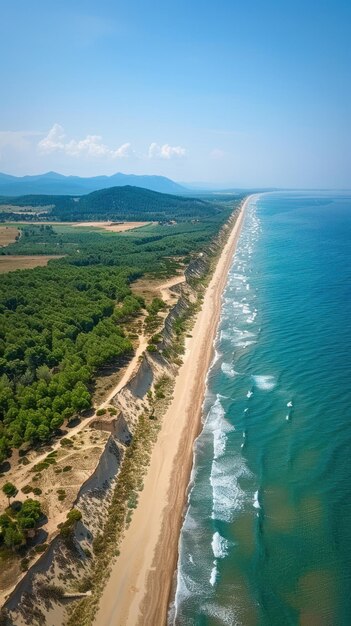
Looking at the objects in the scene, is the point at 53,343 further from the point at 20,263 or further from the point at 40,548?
the point at 20,263

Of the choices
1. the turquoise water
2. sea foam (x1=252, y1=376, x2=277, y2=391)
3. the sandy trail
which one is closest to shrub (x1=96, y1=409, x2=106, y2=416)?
the sandy trail

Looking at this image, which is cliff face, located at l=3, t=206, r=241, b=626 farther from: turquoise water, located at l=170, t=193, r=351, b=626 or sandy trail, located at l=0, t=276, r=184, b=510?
turquoise water, located at l=170, t=193, r=351, b=626

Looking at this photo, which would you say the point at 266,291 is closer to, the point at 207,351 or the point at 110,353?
the point at 207,351

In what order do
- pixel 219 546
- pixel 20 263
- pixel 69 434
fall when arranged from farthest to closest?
pixel 20 263 < pixel 69 434 < pixel 219 546

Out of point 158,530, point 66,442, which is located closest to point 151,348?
point 66,442

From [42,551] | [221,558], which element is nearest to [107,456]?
[42,551]
